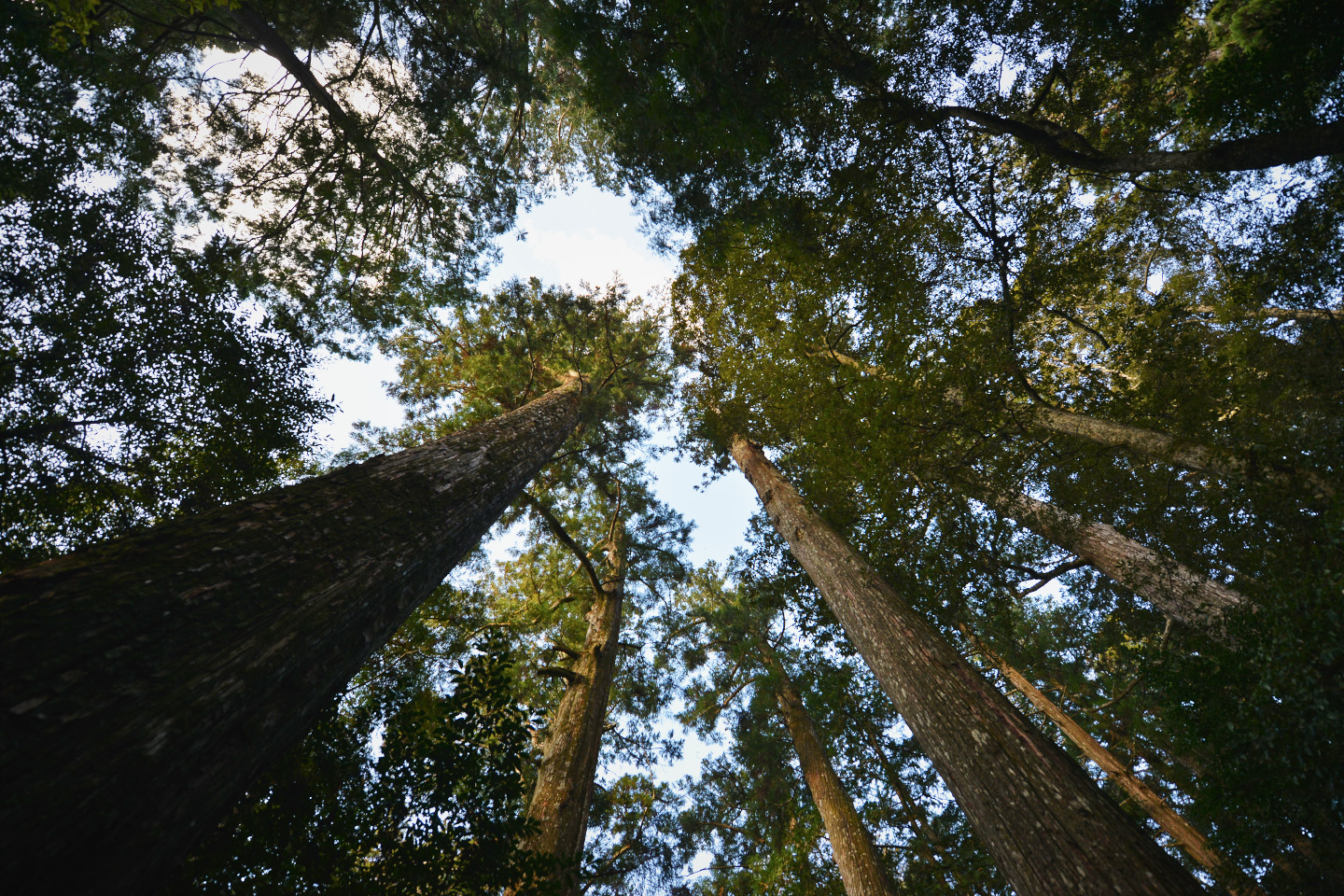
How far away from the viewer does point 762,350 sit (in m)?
8.34

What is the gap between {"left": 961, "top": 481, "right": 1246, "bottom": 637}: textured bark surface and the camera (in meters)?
5.02

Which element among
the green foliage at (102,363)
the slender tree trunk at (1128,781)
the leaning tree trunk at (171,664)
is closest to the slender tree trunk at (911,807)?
the slender tree trunk at (1128,781)

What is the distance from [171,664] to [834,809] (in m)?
9.22

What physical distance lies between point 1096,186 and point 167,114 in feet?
45.8

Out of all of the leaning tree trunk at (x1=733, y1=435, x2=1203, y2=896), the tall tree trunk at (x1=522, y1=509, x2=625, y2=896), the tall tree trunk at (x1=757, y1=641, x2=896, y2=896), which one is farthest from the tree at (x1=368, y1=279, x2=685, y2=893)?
the leaning tree trunk at (x1=733, y1=435, x2=1203, y2=896)

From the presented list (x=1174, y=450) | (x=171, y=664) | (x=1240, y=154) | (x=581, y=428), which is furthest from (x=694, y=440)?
(x=171, y=664)

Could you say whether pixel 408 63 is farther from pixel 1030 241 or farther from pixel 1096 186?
pixel 1096 186

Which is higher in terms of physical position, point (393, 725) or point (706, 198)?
point (706, 198)

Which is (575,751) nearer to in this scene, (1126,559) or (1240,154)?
(1126,559)

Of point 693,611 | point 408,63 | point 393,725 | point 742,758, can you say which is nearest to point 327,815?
point 393,725

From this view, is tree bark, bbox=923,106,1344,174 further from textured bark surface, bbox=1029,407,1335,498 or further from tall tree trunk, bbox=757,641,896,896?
tall tree trunk, bbox=757,641,896,896

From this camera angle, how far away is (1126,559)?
5.91m

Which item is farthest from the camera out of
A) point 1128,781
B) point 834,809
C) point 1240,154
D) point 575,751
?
point 1128,781

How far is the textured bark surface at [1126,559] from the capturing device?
502cm
